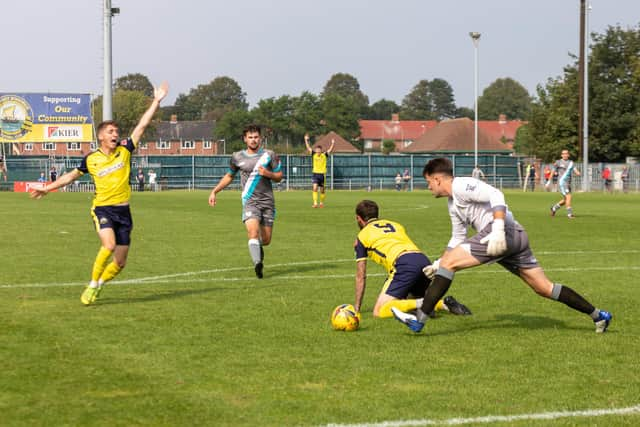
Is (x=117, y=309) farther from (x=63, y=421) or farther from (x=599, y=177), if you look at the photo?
(x=599, y=177)

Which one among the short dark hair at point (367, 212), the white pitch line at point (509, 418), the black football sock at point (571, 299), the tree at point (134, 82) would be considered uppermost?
the tree at point (134, 82)

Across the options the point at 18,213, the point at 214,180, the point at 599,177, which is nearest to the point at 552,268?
the point at 18,213

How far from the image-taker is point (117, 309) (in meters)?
9.84

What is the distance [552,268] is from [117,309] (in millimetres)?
6919

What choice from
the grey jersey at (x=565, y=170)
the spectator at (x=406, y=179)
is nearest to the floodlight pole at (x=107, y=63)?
the grey jersey at (x=565, y=170)

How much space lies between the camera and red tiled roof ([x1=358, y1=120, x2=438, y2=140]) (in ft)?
562

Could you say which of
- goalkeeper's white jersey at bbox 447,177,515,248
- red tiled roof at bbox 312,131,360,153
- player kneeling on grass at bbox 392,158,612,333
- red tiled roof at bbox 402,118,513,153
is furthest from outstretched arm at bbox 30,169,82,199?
red tiled roof at bbox 312,131,360,153

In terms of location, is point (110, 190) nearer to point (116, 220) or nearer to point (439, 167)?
point (116, 220)

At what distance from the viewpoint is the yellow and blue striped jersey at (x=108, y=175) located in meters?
10.5

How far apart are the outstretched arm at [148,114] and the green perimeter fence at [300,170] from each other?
184 ft

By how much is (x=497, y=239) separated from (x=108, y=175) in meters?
→ 4.83

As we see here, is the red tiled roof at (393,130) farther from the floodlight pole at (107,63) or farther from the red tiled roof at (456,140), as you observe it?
the floodlight pole at (107,63)

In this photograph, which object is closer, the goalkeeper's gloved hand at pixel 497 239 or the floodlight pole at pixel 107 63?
the goalkeeper's gloved hand at pixel 497 239

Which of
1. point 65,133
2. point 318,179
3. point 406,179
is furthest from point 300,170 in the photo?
point 318,179
